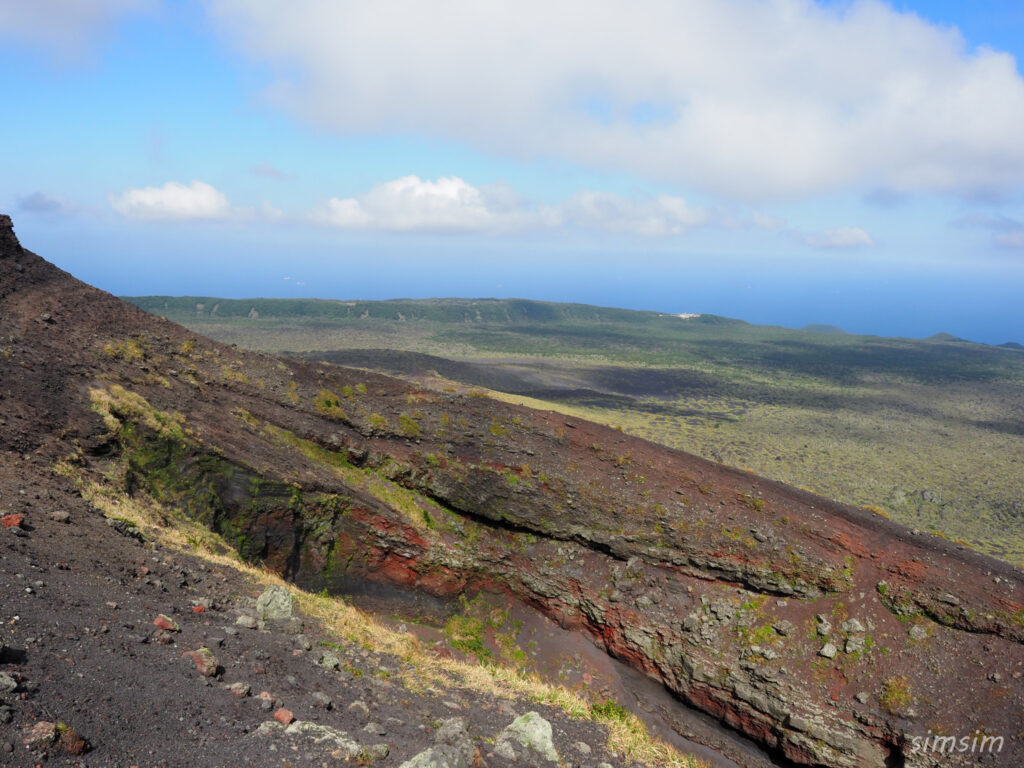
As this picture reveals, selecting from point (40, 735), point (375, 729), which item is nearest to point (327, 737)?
point (375, 729)

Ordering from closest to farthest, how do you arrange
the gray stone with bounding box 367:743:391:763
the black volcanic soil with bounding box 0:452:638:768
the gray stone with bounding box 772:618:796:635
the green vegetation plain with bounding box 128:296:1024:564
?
1. the black volcanic soil with bounding box 0:452:638:768
2. the gray stone with bounding box 367:743:391:763
3. the gray stone with bounding box 772:618:796:635
4. the green vegetation plain with bounding box 128:296:1024:564

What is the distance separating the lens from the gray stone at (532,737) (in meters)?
9.70

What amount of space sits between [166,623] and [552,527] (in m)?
14.0

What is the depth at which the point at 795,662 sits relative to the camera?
685 inches

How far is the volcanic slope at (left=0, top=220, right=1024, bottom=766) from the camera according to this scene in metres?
15.3

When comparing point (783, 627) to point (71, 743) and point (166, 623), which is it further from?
point (71, 743)

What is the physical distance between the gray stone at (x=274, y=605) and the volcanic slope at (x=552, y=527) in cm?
459

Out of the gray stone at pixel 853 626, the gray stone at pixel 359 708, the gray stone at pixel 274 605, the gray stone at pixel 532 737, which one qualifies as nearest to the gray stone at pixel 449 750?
the gray stone at pixel 532 737

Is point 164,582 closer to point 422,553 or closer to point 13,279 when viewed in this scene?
point 422,553

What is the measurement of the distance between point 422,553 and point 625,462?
9.25 m

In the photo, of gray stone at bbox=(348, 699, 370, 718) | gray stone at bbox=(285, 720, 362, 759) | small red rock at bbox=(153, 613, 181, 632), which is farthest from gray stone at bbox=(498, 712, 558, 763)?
small red rock at bbox=(153, 613, 181, 632)

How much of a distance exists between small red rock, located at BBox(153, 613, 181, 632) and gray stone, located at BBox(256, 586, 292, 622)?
2292 mm

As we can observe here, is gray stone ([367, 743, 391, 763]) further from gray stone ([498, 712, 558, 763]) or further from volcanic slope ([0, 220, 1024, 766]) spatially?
Answer: volcanic slope ([0, 220, 1024, 766])

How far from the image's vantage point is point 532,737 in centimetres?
995
